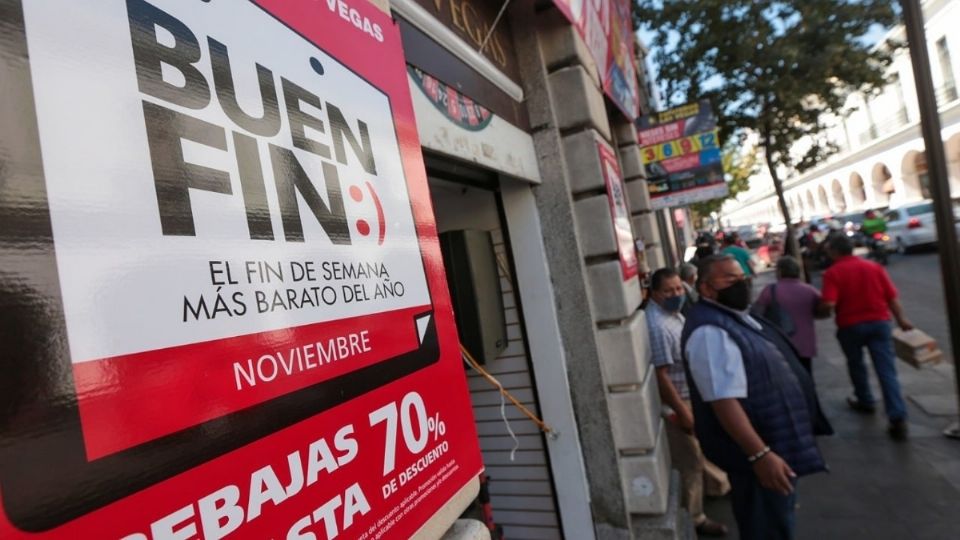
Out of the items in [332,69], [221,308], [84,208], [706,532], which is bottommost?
[706,532]

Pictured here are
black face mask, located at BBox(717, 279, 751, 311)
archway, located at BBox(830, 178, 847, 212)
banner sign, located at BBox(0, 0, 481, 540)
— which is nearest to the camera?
banner sign, located at BBox(0, 0, 481, 540)

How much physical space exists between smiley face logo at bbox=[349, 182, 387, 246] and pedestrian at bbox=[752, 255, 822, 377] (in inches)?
189

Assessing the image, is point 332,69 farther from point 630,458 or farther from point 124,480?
point 630,458

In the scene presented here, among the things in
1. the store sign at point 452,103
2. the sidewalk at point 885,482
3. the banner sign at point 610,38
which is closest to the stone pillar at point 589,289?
the banner sign at point 610,38

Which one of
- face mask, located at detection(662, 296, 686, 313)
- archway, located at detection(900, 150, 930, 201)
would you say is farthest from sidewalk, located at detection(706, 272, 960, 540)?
archway, located at detection(900, 150, 930, 201)

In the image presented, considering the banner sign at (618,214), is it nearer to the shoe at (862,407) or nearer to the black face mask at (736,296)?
the black face mask at (736,296)

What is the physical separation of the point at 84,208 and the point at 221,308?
0.79 feet

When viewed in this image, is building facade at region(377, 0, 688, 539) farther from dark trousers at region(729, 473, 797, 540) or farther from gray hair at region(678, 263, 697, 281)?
gray hair at region(678, 263, 697, 281)

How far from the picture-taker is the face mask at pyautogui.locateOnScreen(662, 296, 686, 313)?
412 centimetres

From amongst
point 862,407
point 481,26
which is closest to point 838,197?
point 862,407

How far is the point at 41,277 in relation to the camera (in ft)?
2.21

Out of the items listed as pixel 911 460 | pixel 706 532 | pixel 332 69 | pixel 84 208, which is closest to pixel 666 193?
pixel 911 460

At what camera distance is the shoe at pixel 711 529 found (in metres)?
4.10

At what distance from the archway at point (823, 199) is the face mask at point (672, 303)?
173 ft
